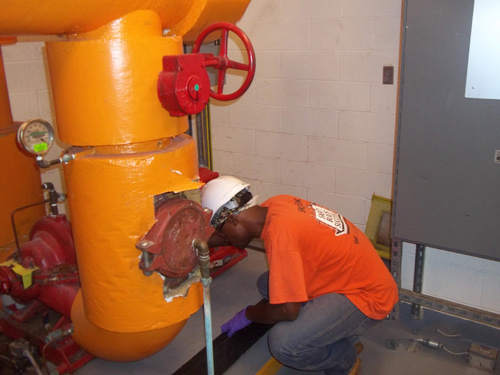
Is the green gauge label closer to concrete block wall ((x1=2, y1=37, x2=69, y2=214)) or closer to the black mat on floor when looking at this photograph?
the black mat on floor

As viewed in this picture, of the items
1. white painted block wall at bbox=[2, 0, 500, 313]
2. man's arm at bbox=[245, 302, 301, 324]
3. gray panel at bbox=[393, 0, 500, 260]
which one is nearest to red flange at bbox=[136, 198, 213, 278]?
man's arm at bbox=[245, 302, 301, 324]

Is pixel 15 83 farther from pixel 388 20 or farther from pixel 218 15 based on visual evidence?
pixel 388 20

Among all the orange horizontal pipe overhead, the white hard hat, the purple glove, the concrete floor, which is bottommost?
the concrete floor

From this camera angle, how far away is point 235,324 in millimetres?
2195

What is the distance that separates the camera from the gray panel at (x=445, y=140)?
2006 millimetres

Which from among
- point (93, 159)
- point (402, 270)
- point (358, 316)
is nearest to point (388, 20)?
point (402, 270)

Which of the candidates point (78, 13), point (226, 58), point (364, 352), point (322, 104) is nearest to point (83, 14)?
point (78, 13)

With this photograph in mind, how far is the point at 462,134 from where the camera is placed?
2.06 meters

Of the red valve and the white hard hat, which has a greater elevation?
the red valve

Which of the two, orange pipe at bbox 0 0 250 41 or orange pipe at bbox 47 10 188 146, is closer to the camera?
orange pipe at bbox 0 0 250 41

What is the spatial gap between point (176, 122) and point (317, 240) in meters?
0.79

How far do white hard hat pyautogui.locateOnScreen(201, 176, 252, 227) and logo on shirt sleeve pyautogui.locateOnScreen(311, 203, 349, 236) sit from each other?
0.31 meters

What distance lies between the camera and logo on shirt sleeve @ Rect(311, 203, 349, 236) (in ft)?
6.24

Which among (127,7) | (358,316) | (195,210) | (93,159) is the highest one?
(127,7)
